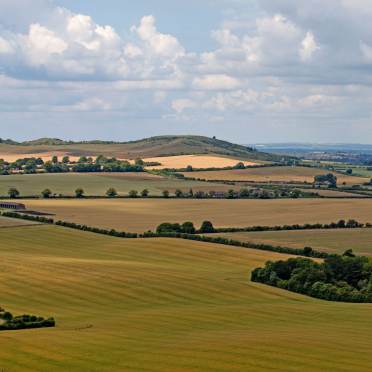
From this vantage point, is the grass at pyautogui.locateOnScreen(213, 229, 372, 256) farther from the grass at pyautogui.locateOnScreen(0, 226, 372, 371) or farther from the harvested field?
the harvested field

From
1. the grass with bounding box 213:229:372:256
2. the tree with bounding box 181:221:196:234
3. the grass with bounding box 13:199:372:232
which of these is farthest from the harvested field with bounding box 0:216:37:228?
the grass with bounding box 213:229:372:256

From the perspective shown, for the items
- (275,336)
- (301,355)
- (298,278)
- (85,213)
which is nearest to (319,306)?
(298,278)

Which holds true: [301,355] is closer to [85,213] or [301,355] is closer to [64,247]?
[64,247]

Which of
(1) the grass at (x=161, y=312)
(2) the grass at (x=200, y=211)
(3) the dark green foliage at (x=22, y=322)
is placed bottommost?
(3) the dark green foliage at (x=22, y=322)

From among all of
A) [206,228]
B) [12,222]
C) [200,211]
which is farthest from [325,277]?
[200,211]

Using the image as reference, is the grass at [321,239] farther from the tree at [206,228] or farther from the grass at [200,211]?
the grass at [200,211]

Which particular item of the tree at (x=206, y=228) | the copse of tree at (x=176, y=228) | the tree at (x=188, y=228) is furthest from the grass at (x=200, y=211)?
the tree at (x=206, y=228)

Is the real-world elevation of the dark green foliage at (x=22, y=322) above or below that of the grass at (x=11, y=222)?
below
